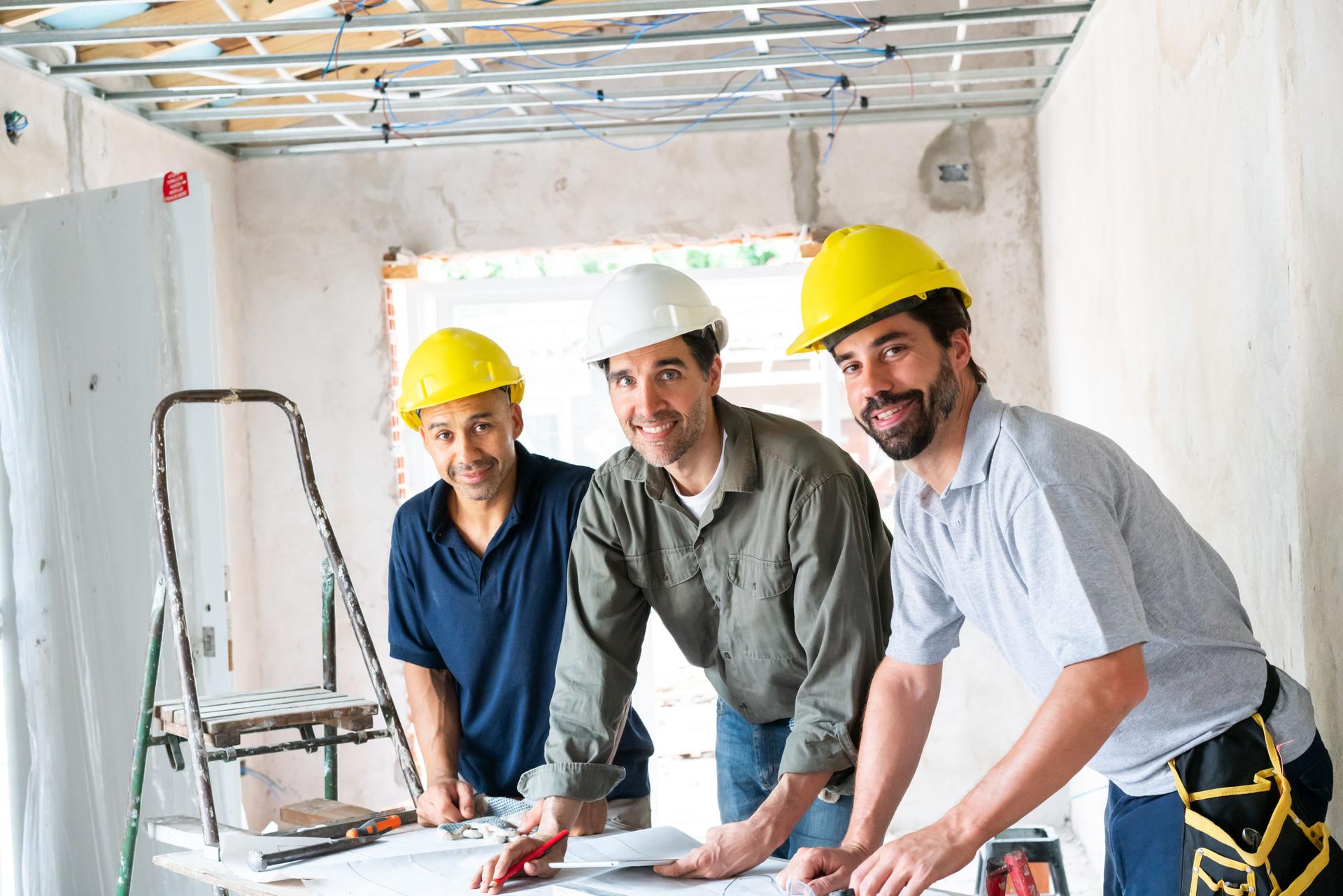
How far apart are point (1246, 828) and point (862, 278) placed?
2.70ft

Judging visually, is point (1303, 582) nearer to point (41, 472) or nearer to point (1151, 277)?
point (1151, 277)

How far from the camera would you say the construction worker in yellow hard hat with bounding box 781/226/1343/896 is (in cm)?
135

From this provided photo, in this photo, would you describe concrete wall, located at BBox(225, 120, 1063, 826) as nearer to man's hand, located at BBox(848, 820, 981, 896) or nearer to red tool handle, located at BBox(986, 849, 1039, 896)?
red tool handle, located at BBox(986, 849, 1039, 896)

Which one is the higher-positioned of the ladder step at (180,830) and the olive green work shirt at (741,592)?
the olive green work shirt at (741,592)

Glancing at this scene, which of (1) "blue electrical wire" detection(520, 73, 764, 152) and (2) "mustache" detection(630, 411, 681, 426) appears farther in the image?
(1) "blue electrical wire" detection(520, 73, 764, 152)

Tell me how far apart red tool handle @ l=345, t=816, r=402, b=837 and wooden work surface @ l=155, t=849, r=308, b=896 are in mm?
154

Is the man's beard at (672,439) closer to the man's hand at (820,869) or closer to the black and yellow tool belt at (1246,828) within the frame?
the man's hand at (820,869)

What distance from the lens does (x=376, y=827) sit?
6.40 feet

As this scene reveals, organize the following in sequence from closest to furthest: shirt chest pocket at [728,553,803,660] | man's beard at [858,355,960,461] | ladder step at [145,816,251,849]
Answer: man's beard at [858,355,960,461]
shirt chest pocket at [728,553,803,660]
ladder step at [145,816,251,849]

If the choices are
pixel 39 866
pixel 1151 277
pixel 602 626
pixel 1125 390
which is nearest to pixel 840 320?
pixel 602 626

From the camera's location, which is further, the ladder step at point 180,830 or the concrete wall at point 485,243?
the concrete wall at point 485,243

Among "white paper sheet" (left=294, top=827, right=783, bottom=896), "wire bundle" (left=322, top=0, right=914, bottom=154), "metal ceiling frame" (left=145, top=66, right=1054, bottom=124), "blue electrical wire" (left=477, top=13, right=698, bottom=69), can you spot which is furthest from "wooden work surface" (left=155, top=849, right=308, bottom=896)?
"metal ceiling frame" (left=145, top=66, right=1054, bottom=124)

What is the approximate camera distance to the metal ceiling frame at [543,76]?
3.29 metres

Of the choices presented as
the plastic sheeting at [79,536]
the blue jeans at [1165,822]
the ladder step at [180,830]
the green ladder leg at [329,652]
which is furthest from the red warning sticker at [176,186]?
the blue jeans at [1165,822]
